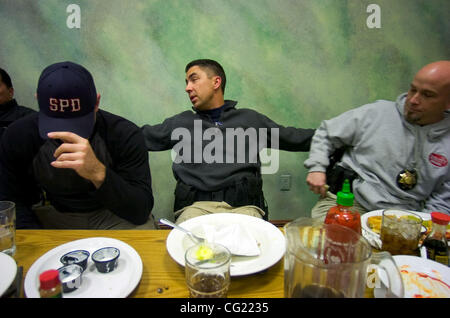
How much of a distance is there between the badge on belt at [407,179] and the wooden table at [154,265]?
103 cm

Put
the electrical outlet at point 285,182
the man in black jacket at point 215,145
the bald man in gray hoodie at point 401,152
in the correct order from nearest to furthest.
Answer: the bald man in gray hoodie at point 401,152
the man in black jacket at point 215,145
the electrical outlet at point 285,182

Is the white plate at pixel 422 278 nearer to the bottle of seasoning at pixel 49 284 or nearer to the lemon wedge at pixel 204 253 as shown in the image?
the lemon wedge at pixel 204 253

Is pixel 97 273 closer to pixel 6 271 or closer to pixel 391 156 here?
pixel 6 271

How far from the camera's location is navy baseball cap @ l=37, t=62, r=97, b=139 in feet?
3.28

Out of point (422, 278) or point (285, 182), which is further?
point (285, 182)

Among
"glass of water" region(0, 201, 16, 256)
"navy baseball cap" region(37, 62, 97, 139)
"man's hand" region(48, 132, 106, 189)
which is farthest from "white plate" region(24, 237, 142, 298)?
"navy baseball cap" region(37, 62, 97, 139)

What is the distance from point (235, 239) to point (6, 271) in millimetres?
575

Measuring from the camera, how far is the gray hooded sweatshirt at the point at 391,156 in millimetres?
1383

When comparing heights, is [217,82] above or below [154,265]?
above

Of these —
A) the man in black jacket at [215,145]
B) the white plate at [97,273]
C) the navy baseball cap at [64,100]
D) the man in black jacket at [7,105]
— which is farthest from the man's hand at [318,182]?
the man in black jacket at [7,105]

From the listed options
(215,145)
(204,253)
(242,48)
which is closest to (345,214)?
(204,253)

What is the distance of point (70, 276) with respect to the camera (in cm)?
63
